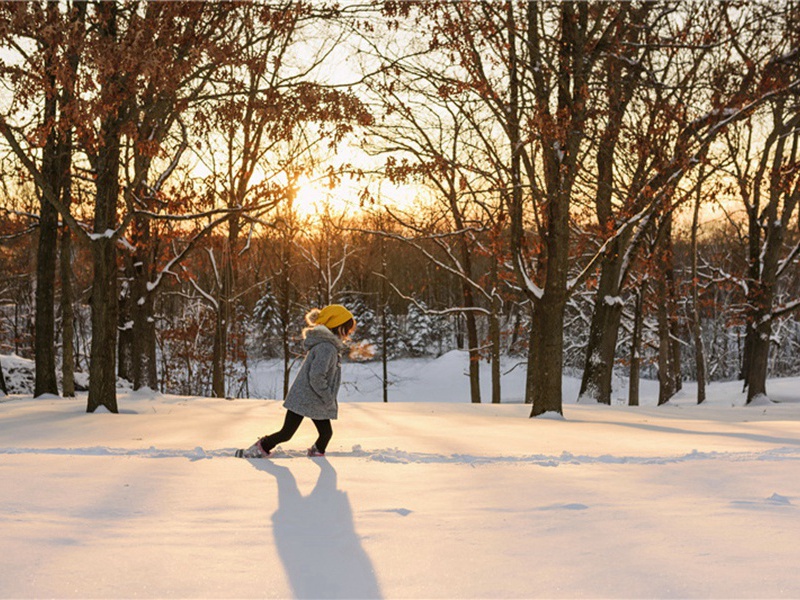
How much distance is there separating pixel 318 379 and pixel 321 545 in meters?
3.26

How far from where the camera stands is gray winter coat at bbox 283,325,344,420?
24.2 feet

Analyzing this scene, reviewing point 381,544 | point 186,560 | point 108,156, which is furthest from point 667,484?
point 108,156

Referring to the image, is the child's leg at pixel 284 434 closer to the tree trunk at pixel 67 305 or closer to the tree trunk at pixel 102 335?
the tree trunk at pixel 102 335

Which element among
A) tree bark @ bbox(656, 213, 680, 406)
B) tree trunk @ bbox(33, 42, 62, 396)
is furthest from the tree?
tree bark @ bbox(656, 213, 680, 406)

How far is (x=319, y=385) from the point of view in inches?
291

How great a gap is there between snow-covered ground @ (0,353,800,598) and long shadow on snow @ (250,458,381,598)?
0.05 feet

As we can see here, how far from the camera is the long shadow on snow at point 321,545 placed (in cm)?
349

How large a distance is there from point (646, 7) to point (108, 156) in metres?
9.77

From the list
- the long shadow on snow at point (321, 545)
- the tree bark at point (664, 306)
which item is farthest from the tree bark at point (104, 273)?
the tree bark at point (664, 306)

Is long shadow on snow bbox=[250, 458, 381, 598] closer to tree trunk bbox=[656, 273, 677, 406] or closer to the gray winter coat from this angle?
the gray winter coat

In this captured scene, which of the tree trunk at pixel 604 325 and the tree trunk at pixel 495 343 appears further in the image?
the tree trunk at pixel 495 343

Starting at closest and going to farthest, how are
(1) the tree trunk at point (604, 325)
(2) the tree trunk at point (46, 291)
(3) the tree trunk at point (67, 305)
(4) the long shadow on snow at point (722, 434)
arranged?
(4) the long shadow on snow at point (722, 434) → (2) the tree trunk at point (46, 291) → (3) the tree trunk at point (67, 305) → (1) the tree trunk at point (604, 325)

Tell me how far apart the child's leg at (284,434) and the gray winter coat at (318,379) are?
0.08m

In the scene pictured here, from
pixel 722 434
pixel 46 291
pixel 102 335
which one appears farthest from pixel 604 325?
pixel 46 291
